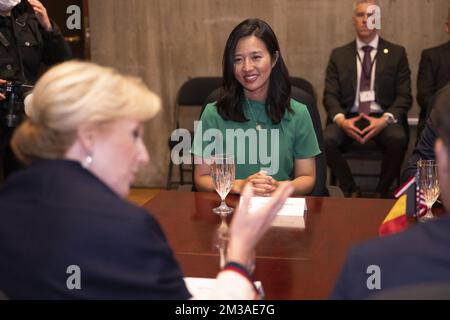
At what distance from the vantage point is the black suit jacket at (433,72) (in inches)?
209

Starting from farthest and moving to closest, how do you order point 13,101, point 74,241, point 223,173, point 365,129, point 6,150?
point 365,129, point 6,150, point 13,101, point 223,173, point 74,241

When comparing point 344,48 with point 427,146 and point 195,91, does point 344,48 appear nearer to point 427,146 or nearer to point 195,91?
point 195,91

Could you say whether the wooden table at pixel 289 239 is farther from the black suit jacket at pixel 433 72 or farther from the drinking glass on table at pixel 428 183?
the black suit jacket at pixel 433 72

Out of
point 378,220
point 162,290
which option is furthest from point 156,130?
point 162,290

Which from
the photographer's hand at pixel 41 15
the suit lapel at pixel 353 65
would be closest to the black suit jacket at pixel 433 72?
the suit lapel at pixel 353 65

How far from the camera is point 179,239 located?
2.18 m

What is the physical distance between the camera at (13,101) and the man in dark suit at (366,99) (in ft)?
7.59

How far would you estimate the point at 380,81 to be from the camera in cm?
534

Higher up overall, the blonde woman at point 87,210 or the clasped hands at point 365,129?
the blonde woman at point 87,210

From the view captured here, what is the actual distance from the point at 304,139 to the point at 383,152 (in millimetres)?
2277

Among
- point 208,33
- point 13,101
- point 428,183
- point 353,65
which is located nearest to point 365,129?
point 353,65

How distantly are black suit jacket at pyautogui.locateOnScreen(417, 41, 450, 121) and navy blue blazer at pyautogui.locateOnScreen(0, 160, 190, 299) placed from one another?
4247mm
